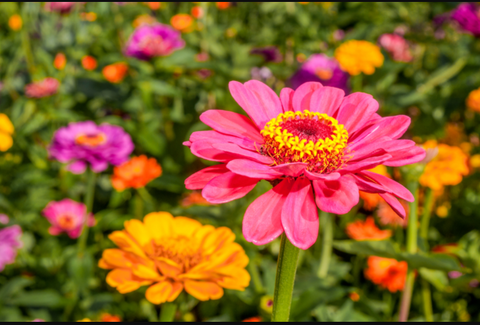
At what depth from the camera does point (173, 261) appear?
0.60m

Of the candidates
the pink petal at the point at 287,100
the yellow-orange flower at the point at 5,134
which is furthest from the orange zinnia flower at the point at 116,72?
the pink petal at the point at 287,100

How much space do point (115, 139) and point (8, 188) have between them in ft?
1.53

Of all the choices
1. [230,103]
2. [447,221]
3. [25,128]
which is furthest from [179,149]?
[447,221]

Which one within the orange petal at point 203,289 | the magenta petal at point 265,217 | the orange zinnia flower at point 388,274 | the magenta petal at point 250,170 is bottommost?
the orange zinnia flower at point 388,274

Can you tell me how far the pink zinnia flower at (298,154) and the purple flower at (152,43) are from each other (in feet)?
3.93

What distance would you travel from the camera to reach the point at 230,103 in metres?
1.64

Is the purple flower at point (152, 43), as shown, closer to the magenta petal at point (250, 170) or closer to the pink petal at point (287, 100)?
the pink petal at point (287, 100)

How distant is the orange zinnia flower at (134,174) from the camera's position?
50.0 inches

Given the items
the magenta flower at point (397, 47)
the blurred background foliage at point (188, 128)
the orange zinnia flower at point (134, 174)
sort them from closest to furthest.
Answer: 1. the blurred background foliage at point (188, 128)
2. the orange zinnia flower at point (134, 174)
3. the magenta flower at point (397, 47)

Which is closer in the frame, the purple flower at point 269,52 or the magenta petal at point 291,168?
the magenta petal at point 291,168

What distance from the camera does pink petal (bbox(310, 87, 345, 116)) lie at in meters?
0.53

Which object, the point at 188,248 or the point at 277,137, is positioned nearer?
the point at 277,137

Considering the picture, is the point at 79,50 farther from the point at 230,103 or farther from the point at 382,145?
the point at 382,145

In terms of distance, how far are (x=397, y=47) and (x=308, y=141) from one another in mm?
2122
